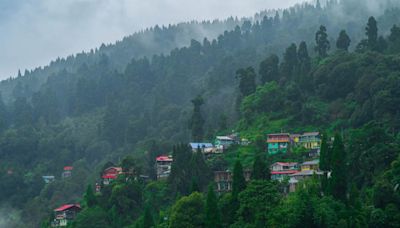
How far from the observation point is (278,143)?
73938 mm

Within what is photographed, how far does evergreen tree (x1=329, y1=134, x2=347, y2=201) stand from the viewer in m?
50.6

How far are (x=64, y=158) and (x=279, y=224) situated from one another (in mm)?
68467

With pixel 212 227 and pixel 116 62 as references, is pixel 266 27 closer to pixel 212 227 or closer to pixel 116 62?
pixel 116 62

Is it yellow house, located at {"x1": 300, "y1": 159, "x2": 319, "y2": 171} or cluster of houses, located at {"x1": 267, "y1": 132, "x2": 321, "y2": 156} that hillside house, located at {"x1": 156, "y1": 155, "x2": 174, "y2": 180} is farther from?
yellow house, located at {"x1": 300, "y1": 159, "x2": 319, "y2": 171}

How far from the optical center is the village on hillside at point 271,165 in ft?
214

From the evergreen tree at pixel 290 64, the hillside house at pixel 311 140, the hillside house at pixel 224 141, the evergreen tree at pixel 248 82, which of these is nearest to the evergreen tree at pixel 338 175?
the hillside house at pixel 311 140

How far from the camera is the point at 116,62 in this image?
190625 millimetres

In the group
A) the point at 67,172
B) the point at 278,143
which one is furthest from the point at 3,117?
the point at 278,143

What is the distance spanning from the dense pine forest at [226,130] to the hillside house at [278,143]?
1.00 metres

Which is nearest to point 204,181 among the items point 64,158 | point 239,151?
point 239,151

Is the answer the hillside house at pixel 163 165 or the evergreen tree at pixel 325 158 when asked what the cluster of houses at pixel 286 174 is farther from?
the hillside house at pixel 163 165

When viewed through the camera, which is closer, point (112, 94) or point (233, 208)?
point (233, 208)

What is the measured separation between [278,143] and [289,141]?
1.12m

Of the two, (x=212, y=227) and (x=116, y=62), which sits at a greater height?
(x=116, y=62)
